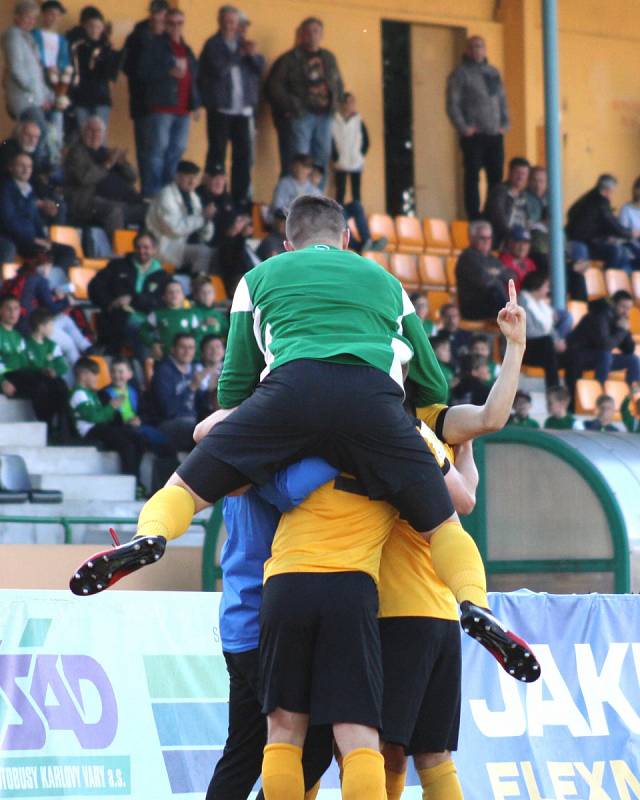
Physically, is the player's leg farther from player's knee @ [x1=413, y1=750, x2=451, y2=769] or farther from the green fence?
the green fence

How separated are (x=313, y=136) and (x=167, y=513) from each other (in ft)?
43.3

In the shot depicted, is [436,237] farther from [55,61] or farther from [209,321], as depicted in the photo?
[209,321]

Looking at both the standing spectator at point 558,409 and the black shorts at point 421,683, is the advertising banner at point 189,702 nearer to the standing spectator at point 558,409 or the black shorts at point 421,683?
the black shorts at point 421,683

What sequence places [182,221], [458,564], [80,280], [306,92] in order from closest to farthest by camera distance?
[458,564] < [80,280] < [182,221] < [306,92]

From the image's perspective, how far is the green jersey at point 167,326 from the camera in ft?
45.4

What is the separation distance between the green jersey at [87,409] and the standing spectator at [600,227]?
26.2ft

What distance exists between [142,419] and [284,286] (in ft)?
28.4

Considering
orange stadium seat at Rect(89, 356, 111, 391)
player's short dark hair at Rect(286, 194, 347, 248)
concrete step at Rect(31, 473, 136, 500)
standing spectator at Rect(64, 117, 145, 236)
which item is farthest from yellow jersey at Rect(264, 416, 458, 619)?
standing spectator at Rect(64, 117, 145, 236)

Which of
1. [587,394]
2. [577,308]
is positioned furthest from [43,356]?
[577,308]

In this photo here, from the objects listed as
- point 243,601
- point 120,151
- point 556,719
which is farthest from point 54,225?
point 243,601

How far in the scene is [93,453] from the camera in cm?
1323

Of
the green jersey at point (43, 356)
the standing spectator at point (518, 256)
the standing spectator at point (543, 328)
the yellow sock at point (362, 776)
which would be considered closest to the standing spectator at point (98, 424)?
the green jersey at point (43, 356)

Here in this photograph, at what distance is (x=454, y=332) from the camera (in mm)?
15391

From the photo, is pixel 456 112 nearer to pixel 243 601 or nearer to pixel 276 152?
pixel 276 152
